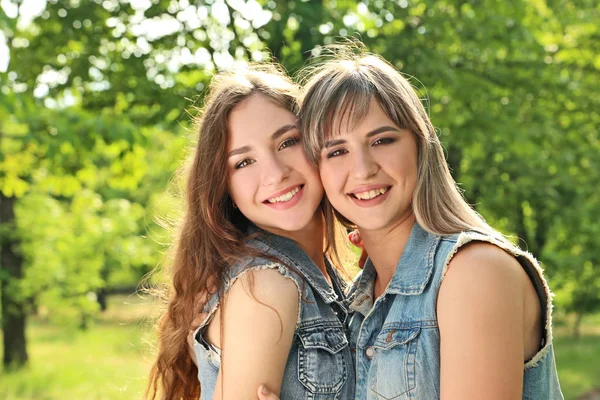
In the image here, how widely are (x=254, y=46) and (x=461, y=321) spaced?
444 cm

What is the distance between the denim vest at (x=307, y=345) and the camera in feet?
8.39

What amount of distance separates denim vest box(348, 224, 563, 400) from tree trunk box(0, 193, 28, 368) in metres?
9.60

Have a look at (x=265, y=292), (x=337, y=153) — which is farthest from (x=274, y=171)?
(x=265, y=292)

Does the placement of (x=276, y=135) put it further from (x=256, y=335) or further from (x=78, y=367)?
(x=78, y=367)

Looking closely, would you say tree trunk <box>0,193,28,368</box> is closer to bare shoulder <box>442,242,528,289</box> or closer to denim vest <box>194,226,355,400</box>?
denim vest <box>194,226,355,400</box>

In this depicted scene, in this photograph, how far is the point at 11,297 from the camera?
38.0 feet

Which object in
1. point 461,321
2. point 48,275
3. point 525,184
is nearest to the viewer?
point 461,321

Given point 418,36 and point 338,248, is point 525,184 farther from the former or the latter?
point 338,248

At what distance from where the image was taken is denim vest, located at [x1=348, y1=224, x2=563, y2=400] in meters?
2.32

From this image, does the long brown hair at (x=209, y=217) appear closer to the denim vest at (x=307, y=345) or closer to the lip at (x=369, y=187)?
the denim vest at (x=307, y=345)

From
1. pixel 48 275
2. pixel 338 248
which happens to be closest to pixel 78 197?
pixel 48 275

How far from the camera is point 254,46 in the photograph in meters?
6.25

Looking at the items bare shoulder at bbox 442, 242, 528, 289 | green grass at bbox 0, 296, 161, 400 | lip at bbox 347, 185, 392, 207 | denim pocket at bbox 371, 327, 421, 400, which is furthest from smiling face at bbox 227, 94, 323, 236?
green grass at bbox 0, 296, 161, 400

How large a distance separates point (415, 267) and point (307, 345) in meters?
0.45
